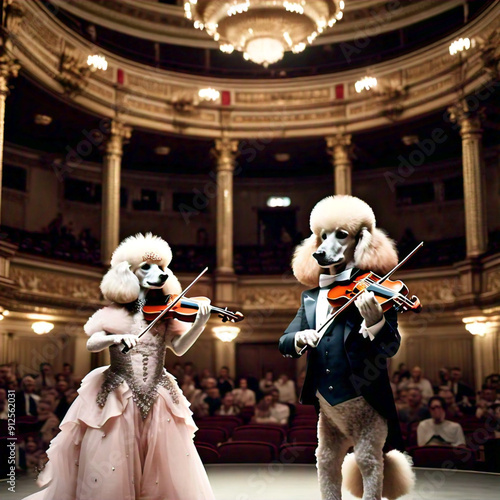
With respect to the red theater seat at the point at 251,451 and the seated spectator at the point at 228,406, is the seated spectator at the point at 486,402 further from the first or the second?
the seated spectator at the point at 228,406

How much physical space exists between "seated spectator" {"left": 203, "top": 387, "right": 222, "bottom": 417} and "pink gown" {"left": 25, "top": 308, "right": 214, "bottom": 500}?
643cm

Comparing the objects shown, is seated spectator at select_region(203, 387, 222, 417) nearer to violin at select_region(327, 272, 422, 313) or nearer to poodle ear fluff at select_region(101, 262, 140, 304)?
poodle ear fluff at select_region(101, 262, 140, 304)

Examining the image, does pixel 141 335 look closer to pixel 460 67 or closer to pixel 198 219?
Answer: pixel 460 67

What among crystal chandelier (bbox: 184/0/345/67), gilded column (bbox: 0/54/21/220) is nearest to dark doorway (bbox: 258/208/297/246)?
crystal chandelier (bbox: 184/0/345/67)

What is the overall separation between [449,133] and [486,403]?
8159mm

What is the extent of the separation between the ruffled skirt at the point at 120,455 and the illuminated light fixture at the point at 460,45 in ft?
35.3

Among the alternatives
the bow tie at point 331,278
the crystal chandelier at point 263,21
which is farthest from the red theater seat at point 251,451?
the crystal chandelier at point 263,21

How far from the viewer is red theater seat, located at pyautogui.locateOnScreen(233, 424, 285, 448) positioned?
27.2 feet

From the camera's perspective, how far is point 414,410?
8.94 m

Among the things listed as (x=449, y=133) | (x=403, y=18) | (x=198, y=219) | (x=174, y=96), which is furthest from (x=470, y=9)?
(x=198, y=219)

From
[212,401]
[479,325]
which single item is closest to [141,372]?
[212,401]

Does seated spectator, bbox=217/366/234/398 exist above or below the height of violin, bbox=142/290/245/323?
below

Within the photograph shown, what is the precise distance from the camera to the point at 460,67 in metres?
13.6

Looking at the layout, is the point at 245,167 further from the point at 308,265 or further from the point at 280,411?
the point at 308,265
